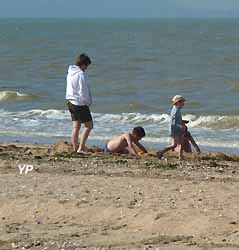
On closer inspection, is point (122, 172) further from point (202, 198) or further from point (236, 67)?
point (236, 67)

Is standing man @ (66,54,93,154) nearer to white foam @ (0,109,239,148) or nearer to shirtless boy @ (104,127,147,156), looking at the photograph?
shirtless boy @ (104,127,147,156)

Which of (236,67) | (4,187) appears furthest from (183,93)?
(4,187)

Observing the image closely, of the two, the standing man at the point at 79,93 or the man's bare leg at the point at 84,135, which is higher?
the standing man at the point at 79,93

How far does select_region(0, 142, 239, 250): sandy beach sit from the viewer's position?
7.34 metres

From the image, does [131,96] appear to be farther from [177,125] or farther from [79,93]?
[79,93]

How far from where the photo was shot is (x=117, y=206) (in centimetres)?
834

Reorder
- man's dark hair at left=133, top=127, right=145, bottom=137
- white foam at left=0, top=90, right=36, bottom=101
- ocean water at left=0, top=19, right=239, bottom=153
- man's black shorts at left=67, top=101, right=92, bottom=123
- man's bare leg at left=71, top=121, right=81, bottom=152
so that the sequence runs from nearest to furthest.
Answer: man's black shorts at left=67, top=101, right=92, bottom=123 < man's bare leg at left=71, top=121, right=81, bottom=152 < man's dark hair at left=133, top=127, right=145, bottom=137 < ocean water at left=0, top=19, right=239, bottom=153 < white foam at left=0, top=90, right=36, bottom=101

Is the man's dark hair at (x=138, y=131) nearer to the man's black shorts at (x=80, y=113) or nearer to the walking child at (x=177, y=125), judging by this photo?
the walking child at (x=177, y=125)

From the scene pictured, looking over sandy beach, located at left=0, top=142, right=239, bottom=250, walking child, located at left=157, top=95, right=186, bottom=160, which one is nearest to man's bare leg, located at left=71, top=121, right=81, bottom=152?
walking child, located at left=157, top=95, right=186, bottom=160

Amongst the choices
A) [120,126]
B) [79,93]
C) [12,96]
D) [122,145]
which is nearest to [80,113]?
[79,93]

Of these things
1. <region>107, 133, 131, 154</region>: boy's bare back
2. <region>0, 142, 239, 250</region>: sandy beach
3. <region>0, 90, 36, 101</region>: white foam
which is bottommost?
<region>0, 142, 239, 250</region>: sandy beach

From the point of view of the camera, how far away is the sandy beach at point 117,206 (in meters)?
7.34

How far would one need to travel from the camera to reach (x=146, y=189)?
907 centimetres

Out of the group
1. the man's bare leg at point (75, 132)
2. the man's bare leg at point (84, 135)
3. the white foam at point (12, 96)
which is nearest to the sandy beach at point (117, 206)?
the man's bare leg at point (84, 135)
